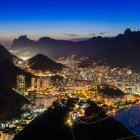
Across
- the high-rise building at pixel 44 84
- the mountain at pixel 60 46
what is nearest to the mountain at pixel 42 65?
the high-rise building at pixel 44 84

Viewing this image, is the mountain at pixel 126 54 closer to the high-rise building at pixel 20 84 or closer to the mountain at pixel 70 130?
→ the high-rise building at pixel 20 84

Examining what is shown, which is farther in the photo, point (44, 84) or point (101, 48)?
point (101, 48)

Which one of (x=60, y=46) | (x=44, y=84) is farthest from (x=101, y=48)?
(x=44, y=84)

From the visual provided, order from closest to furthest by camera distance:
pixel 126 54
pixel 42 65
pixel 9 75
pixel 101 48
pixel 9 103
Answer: pixel 9 103 < pixel 9 75 < pixel 42 65 < pixel 126 54 < pixel 101 48

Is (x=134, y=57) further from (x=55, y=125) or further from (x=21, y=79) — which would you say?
(x=55, y=125)

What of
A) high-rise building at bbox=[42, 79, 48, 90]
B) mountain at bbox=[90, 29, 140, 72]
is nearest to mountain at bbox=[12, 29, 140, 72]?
mountain at bbox=[90, 29, 140, 72]

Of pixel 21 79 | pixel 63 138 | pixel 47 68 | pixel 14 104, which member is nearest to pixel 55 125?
pixel 63 138

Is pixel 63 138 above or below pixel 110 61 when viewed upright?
below

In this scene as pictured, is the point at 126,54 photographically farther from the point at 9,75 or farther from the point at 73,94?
the point at 9,75
